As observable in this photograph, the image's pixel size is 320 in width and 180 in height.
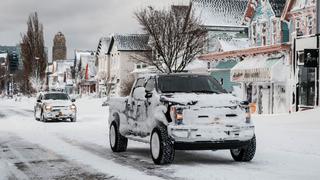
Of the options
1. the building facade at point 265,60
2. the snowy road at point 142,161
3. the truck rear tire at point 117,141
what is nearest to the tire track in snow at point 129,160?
the snowy road at point 142,161

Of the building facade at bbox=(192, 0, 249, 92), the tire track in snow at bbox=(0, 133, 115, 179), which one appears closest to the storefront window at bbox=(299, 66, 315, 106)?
the building facade at bbox=(192, 0, 249, 92)

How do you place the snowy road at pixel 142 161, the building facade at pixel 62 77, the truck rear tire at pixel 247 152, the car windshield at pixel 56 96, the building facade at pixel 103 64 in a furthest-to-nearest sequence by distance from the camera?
the building facade at pixel 62 77, the building facade at pixel 103 64, the car windshield at pixel 56 96, the truck rear tire at pixel 247 152, the snowy road at pixel 142 161

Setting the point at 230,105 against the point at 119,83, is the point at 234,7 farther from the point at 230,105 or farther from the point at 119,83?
the point at 230,105

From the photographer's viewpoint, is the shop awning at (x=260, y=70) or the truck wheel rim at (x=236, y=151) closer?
the truck wheel rim at (x=236, y=151)

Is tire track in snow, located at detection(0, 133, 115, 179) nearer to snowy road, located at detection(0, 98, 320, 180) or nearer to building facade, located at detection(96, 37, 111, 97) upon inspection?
snowy road, located at detection(0, 98, 320, 180)

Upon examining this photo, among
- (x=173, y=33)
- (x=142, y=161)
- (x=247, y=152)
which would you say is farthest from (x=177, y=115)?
(x=173, y=33)

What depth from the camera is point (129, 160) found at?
12.8 meters

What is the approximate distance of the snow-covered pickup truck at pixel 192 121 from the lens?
11641 mm

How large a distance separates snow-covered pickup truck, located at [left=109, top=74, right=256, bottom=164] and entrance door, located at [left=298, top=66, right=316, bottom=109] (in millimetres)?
19321

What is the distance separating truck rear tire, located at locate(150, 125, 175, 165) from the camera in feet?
38.2

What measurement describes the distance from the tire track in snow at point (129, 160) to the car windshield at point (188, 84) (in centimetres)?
164

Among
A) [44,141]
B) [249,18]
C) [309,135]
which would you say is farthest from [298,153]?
[249,18]

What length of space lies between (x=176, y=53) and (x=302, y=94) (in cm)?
1533

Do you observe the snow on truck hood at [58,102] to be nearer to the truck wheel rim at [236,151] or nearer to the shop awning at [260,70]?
the shop awning at [260,70]
